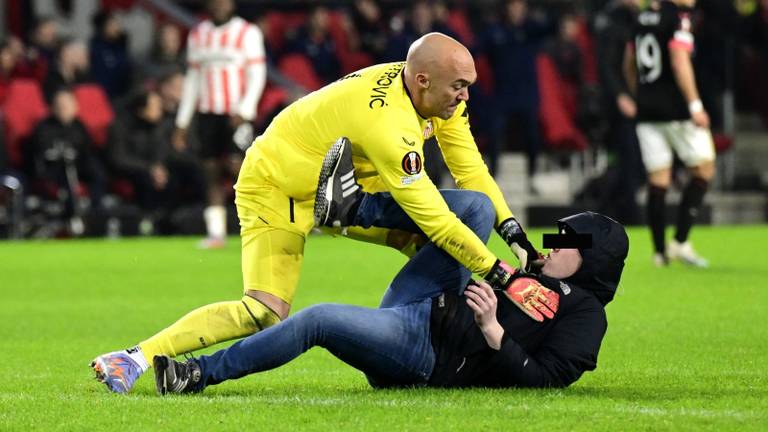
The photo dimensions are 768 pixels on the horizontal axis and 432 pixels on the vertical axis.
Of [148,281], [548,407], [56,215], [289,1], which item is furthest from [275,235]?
[289,1]

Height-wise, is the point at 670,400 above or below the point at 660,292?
above

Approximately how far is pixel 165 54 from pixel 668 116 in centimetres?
865

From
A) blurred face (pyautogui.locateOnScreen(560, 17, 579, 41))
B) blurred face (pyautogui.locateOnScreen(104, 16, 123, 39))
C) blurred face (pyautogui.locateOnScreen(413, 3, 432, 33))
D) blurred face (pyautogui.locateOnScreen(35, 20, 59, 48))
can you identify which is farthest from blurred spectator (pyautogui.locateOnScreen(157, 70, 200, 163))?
blurred face (pyautogui.locateOnScreen(560, 17, 579, 41))

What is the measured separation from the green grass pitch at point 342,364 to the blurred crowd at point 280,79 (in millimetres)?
3481

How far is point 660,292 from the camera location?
11.3 metres

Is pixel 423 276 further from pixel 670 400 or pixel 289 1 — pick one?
pixel 289 1

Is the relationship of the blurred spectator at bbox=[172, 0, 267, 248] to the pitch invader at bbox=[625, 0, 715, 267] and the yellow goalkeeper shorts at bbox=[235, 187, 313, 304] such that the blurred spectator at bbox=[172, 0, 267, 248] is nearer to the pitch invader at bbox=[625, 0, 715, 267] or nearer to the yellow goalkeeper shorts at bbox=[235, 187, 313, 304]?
the pitch invader at bbox=[625, 0, 715, 267]

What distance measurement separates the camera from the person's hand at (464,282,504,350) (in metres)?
6.16

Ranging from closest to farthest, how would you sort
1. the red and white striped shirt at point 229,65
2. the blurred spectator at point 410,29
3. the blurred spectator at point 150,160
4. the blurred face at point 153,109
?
the red and white striped shirt at point 229,65, the blurred spectator at point 150,160, the blurred face at point 153,109, the blurred spectator at point 410,29

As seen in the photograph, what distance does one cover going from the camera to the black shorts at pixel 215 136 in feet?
52.2

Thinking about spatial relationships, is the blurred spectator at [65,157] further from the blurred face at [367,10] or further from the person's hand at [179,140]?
the blurred face at [367,10]

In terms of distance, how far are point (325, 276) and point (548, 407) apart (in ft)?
22.9

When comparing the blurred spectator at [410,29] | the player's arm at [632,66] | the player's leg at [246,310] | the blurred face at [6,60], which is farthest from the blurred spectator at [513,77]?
the player's leg at [246,310]

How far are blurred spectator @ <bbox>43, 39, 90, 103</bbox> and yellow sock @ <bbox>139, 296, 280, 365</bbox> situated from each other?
12.0 metres
